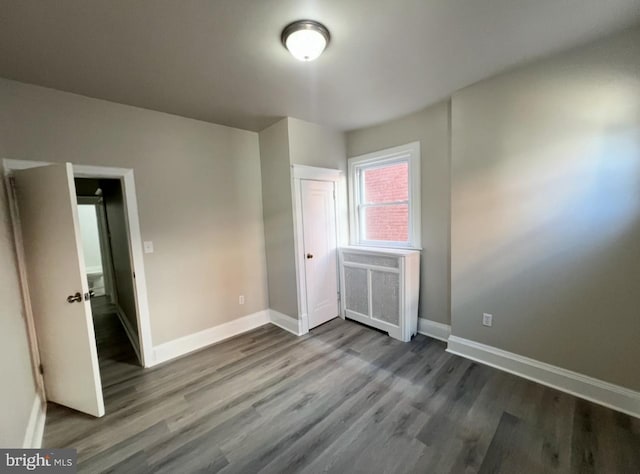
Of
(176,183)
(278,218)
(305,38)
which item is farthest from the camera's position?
(278,218)

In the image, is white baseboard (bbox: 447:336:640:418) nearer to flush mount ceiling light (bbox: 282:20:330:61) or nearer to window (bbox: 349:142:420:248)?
window (bbox: 349:142:420:248)

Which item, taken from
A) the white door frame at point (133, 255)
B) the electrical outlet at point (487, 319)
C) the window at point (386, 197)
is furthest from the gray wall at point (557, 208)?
the white door frame at point (133, 255)

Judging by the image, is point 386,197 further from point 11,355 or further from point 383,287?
point 11,355

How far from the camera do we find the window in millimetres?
3016

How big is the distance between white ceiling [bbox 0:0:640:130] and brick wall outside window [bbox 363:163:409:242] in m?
1.00

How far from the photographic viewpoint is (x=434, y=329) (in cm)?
292

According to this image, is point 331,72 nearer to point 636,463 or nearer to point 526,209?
point 526,209

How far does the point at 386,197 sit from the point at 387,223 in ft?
1.14

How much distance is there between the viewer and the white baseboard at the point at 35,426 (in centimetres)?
160

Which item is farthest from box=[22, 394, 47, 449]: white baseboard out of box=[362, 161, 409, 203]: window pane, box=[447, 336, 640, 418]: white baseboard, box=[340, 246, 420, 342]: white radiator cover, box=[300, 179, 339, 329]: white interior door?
box=[362, 161, 409, 203]: window pane

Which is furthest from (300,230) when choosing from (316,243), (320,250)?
(320,250)

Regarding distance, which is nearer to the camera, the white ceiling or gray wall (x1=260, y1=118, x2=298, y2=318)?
the white ceiling

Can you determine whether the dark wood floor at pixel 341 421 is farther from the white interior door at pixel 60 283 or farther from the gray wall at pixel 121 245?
the gray wall at pixel 121 245

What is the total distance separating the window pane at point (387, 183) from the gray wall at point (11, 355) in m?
3.47
